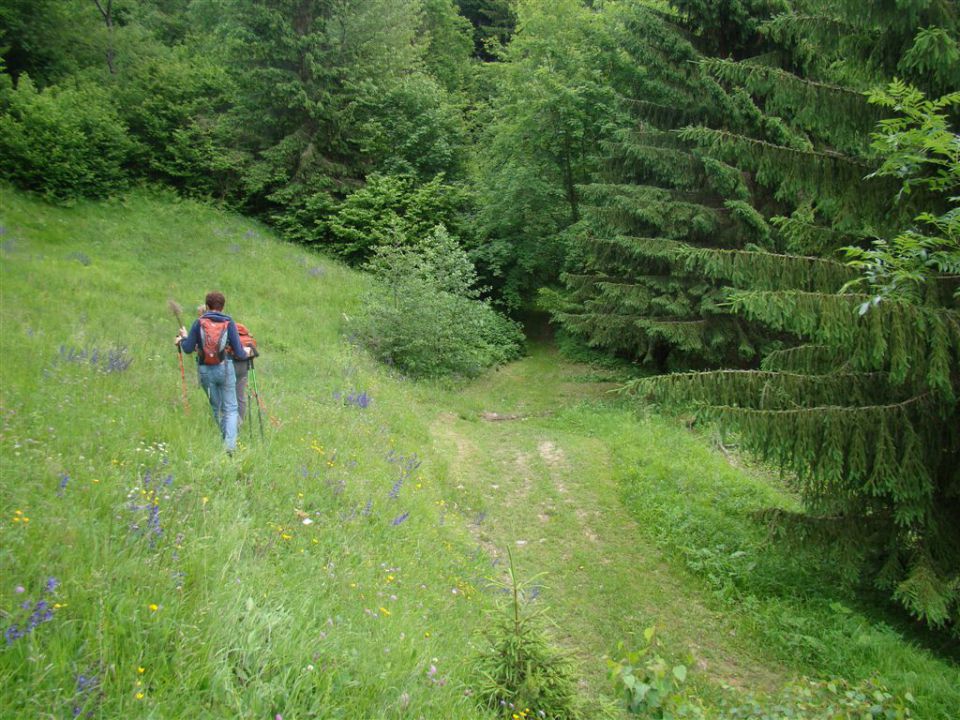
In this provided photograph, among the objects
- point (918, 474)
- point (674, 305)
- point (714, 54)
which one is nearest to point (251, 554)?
point (918, 474)

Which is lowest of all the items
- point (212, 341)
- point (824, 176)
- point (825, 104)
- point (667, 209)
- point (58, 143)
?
point (212, 341)

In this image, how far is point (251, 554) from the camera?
156 inches

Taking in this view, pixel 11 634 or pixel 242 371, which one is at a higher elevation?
pixel 11 634

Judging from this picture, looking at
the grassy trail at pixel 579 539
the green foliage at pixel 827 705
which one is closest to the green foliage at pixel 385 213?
the grassy trail at pixel 579 539

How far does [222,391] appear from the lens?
7043 millimetres

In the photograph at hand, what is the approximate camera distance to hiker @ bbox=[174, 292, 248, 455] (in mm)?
6984

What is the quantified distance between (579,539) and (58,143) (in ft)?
68.7

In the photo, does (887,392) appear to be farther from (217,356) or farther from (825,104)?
(217,356)

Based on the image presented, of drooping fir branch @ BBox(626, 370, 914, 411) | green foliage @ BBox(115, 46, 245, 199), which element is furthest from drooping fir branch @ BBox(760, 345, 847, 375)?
green foliage @ BBox(115, 46, 245, 199)

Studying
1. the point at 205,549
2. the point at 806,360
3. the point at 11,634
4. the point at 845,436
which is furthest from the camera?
the point at 806,360

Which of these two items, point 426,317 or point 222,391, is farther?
point 426,317

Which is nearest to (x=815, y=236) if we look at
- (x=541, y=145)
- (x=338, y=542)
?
(x=338, y=542)

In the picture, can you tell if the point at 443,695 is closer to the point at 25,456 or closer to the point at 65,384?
the point at 25,456

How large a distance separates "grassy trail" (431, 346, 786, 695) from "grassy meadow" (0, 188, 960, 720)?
39 mm
